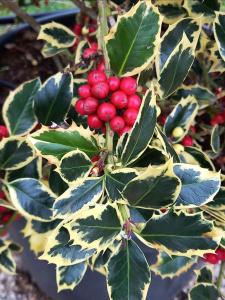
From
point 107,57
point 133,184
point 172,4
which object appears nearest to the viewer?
point 133,184

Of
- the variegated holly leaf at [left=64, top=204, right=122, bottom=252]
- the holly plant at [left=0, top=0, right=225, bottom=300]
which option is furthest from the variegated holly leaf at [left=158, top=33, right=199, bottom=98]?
the variegated holly leaf at [left=64, top=204, right=122, bottom=252]

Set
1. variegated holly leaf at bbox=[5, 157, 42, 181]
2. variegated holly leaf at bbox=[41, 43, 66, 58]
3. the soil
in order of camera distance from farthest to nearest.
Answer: the soil
variegated holly leaf at bbox=[41, 43, 66, 58]
variegated holly leaf at bbox=[5, 157, 42, 181]

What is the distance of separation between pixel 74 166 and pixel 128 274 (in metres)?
0.15

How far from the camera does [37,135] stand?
509mm

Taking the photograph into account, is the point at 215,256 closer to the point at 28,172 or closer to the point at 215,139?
the point at 215,139

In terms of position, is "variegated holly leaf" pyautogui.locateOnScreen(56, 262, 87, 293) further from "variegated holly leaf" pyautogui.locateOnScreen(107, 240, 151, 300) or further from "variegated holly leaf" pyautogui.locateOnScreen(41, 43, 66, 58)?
"variegated holly leaf" pyautogui.locateOnScreen(41, 43, 66, 58)

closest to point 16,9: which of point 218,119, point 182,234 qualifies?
point 218,119

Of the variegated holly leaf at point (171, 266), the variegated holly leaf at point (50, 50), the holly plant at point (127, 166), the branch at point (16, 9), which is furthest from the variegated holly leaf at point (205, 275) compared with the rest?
the branch at point (16, 9)

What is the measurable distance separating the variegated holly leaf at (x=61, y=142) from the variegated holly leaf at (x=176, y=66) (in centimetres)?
15

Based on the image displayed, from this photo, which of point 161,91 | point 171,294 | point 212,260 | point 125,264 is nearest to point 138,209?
point 125,264

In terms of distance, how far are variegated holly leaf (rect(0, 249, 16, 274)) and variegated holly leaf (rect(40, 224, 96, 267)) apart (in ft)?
1.45

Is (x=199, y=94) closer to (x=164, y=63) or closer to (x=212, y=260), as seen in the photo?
(x=164, y=63)

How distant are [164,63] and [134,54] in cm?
8

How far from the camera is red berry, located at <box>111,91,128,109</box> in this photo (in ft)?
1.81
